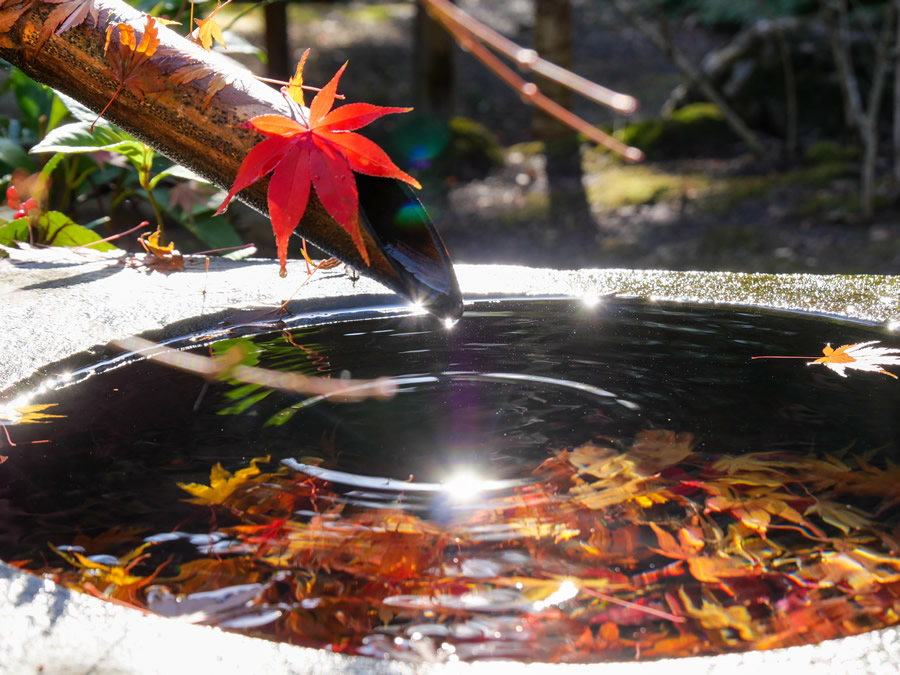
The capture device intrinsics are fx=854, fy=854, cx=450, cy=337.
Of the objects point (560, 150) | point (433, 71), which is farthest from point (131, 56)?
point (433, 71)

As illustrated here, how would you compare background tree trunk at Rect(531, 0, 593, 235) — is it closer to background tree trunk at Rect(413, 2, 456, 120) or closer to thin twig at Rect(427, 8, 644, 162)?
background tree trunk at Rect(413, 2, 456, 120)

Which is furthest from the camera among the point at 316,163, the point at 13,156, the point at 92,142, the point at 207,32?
the point at 13,156

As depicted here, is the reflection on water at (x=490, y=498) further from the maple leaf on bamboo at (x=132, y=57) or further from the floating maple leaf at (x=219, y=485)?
the maple leaf on bamboo at (x=132, y=57)

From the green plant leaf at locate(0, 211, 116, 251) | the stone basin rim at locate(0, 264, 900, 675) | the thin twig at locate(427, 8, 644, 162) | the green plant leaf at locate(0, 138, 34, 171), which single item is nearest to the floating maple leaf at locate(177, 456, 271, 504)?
the stone basin rim at locate(0, 264, 900, 675)

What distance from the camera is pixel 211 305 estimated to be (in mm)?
2145

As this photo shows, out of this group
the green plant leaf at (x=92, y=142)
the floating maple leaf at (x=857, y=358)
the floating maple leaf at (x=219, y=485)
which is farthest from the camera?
the green plant leaf at (x=92, y=142)

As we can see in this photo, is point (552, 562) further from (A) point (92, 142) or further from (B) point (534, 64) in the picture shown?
(A) point (92, 142)

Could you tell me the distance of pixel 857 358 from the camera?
1.76 metres

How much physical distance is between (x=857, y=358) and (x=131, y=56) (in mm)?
1663

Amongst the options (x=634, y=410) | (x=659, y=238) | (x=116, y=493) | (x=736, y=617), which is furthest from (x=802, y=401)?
(x=659, y=238)

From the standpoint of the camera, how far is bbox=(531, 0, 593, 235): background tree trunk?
7281mm

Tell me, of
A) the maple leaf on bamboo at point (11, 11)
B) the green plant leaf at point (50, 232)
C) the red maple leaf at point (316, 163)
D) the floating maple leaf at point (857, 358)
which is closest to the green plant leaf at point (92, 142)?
the green plant leaf at point (50, 232)

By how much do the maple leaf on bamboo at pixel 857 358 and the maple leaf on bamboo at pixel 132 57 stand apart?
5.03 feet

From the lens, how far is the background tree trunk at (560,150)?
7.28 m
